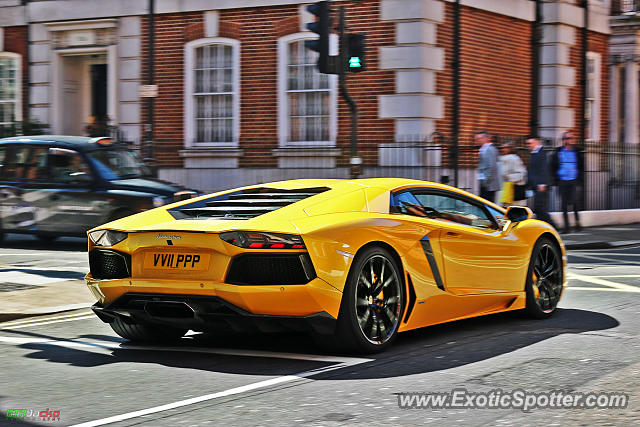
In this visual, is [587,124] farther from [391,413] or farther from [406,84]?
[391,413]

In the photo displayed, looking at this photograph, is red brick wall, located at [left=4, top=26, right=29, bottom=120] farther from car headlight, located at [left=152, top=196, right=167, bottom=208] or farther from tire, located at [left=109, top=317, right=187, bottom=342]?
tire, located at [left=109, top=317, right=187, bottom=342]

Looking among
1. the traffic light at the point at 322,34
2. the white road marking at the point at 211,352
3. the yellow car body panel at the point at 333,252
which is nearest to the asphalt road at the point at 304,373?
the white road marking at the point at 211,352

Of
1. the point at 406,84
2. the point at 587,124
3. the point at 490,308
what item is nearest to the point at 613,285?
the point at 490,308

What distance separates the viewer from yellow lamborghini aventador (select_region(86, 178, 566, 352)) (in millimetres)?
6570

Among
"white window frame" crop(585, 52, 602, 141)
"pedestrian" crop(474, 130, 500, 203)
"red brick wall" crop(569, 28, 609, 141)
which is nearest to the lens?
"pedestrian" crop(474, 130, 500, 203)

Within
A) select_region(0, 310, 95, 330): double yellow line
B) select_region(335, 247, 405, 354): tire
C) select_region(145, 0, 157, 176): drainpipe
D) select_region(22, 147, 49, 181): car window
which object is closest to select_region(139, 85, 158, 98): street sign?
select_region(145, 0, 157, 176): drainpipe

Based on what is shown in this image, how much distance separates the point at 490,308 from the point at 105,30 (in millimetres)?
15775

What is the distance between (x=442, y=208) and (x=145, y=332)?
253 cm

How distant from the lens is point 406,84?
18.6m

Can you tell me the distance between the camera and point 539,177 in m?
18.3

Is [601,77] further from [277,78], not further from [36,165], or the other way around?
[36,165]

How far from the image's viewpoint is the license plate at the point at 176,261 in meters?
6.68

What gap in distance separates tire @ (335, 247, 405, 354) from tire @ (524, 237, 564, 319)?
1883mm

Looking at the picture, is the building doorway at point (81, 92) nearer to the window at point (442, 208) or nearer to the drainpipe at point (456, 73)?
the drainpipe at point (456, 73)
